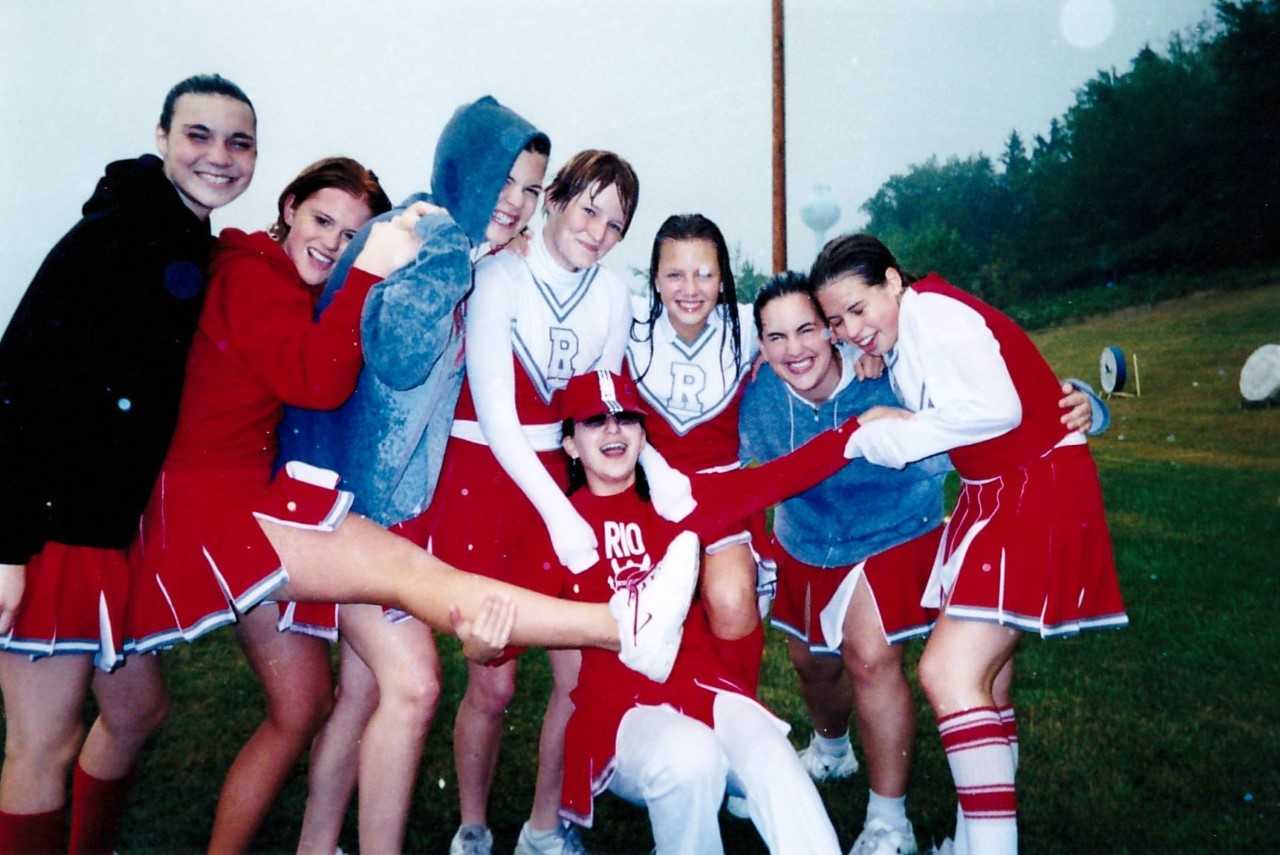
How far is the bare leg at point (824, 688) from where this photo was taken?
2771mm

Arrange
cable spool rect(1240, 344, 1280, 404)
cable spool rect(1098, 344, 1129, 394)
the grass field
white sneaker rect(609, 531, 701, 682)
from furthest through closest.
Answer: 1. cable spool rect(1098, 344, 1129, 394)
2. cable spool rect(1240, 344, 1280, 404)
3. the grass field
4. white sneaker rect(609, 531, 701, 682)

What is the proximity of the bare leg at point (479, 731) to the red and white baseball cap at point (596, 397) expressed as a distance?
2.25 ft

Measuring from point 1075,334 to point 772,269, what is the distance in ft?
19.6

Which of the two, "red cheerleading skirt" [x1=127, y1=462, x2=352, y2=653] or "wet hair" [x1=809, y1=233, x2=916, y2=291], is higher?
"wet hair" [x1=809, y1=233, x2=916, y2=291]

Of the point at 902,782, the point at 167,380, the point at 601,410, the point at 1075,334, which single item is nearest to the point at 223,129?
the point at 167,380

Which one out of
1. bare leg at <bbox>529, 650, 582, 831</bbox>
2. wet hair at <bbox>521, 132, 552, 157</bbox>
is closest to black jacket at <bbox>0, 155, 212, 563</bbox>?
wet hair at <bbox>521, 132, 552, 157</bbox>

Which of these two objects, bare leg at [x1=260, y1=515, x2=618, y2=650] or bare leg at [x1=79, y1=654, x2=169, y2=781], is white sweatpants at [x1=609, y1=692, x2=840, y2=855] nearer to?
bare leg at [x1=260, y1=515, x2=618, y2=650]

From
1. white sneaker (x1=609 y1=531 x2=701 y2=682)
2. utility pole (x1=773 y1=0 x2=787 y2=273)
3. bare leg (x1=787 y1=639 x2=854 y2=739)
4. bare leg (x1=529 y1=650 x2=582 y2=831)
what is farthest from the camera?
utility pole (x1=773 y1=0 x2=787 y2=273)

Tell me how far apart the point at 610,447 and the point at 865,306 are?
717mm

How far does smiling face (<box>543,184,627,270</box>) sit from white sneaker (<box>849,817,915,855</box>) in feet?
5.42

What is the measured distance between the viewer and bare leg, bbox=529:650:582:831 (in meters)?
2.38

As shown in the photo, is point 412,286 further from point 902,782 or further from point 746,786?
point 902,782

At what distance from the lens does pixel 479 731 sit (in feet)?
7.77

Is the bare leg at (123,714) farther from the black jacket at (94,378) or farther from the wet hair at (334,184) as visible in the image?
the wet hair at (334,184)
